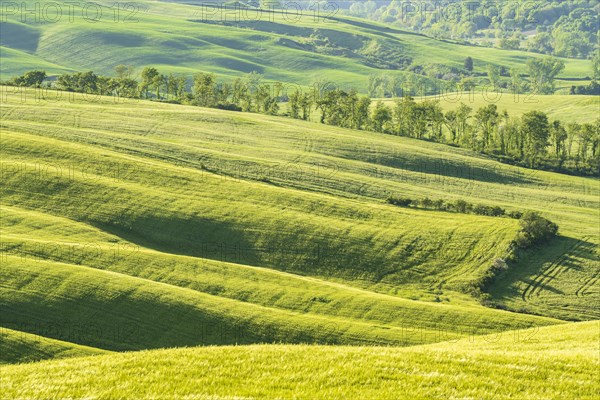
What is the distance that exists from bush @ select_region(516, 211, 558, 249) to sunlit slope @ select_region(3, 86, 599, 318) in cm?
213

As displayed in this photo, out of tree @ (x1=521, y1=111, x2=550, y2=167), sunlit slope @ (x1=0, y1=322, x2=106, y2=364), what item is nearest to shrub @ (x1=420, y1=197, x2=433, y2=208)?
tree @ (x1=521, y1=111, x2=550, y2=167)

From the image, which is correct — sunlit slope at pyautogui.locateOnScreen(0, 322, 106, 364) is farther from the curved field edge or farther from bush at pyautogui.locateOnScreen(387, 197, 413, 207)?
bush at pyautogui.locateOnScreen(387, 197, 413, 207)

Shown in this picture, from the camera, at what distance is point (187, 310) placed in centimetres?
7962

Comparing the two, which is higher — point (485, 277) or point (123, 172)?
point (123, 172)

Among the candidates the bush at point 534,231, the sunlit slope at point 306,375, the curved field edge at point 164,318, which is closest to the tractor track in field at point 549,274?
the bush at point 534,231

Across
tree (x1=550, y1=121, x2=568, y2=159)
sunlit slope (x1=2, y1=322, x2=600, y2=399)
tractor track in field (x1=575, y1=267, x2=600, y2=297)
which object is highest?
sunlit slope (x1=2, y1=322, x2=600, y2=399)

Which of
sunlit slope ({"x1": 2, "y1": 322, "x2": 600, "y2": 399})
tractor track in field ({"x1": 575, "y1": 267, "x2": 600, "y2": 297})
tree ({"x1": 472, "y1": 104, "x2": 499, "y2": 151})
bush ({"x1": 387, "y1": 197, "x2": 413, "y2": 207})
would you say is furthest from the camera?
tree ({"x1": 472, "y1": 104, "x2": 499, "y2": 151})

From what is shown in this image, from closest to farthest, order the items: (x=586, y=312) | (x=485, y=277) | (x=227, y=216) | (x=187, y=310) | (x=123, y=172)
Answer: (x=187, y=310) < (x=586, y=312) < (x=485, y=277) < (x=227, y=216) < (x=123, y=172)

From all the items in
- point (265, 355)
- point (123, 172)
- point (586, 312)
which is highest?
point (265, 355)

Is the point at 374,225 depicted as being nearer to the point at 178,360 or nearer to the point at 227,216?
the point at 227,216

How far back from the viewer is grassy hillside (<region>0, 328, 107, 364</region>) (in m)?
65.5

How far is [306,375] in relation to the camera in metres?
21.1

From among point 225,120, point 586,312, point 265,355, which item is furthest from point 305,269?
point 225,120

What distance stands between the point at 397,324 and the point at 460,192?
69.8 m
